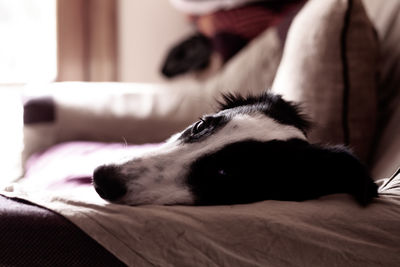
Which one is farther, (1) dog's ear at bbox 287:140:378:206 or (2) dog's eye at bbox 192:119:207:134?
(2) dog's eye at bbox 192:119:207:134

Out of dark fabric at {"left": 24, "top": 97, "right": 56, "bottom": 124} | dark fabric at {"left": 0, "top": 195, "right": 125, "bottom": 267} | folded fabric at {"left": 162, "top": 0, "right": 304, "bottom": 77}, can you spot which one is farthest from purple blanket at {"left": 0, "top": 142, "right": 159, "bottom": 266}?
folded fabric at {"left": 162, "top": 0, "right": 304, "bottom": 77}

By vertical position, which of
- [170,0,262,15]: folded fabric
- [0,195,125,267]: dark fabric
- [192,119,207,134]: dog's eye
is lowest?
[0,195,125,267]: dark fabric

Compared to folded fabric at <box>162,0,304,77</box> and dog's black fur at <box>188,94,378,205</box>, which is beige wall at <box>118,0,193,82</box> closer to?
folded fabric at <box>162,0,304,77</box>

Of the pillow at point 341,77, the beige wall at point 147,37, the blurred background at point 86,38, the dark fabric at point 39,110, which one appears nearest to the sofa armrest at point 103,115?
the dark fabric at point 39,110

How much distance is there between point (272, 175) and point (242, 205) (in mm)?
96

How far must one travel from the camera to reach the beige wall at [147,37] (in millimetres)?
2953

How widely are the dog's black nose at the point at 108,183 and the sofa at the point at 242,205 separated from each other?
0.04 m

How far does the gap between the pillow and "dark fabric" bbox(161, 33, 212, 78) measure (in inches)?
54.5

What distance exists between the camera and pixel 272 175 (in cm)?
84

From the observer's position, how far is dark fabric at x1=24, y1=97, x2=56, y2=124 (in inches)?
65.4

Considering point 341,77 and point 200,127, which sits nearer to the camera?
point 200,127

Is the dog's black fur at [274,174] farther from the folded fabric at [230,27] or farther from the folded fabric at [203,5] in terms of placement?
the folded fabric at [203,5]

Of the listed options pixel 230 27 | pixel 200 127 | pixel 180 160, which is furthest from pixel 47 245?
pixel 230 27

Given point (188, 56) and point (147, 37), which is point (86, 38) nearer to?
point (147, 37)
